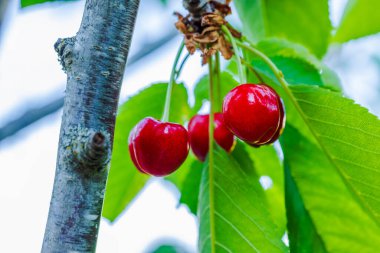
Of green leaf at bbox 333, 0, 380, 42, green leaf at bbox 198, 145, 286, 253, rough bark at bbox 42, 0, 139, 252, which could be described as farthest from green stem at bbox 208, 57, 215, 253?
green leaf at bbox 333, 0, 380, 42

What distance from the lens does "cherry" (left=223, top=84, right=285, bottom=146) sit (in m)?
1.23

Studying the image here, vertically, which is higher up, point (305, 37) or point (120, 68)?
point (305, 37)

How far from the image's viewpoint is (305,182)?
1563mm

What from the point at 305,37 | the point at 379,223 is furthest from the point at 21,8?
the point at 379,223

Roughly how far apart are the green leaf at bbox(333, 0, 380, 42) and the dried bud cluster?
0.72 meters

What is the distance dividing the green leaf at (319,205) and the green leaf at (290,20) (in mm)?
506

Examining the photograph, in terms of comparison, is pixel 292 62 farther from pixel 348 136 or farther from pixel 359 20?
pixel 359 20

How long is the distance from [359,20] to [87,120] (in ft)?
4.48

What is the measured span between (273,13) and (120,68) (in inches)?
42.0

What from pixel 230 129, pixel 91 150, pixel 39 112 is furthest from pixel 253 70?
pixel 39 112

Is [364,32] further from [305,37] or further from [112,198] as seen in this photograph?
[112,198]

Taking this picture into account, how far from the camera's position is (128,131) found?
72.0 inches

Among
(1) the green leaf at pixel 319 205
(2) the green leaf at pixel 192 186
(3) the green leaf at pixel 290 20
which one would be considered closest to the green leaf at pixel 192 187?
(2) the green leaf at pixel 192 186

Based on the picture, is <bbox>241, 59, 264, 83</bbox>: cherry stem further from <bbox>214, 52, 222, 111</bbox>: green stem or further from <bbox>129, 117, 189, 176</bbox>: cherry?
<bbox>129, 117, 189, 176</bbox>: cherry
